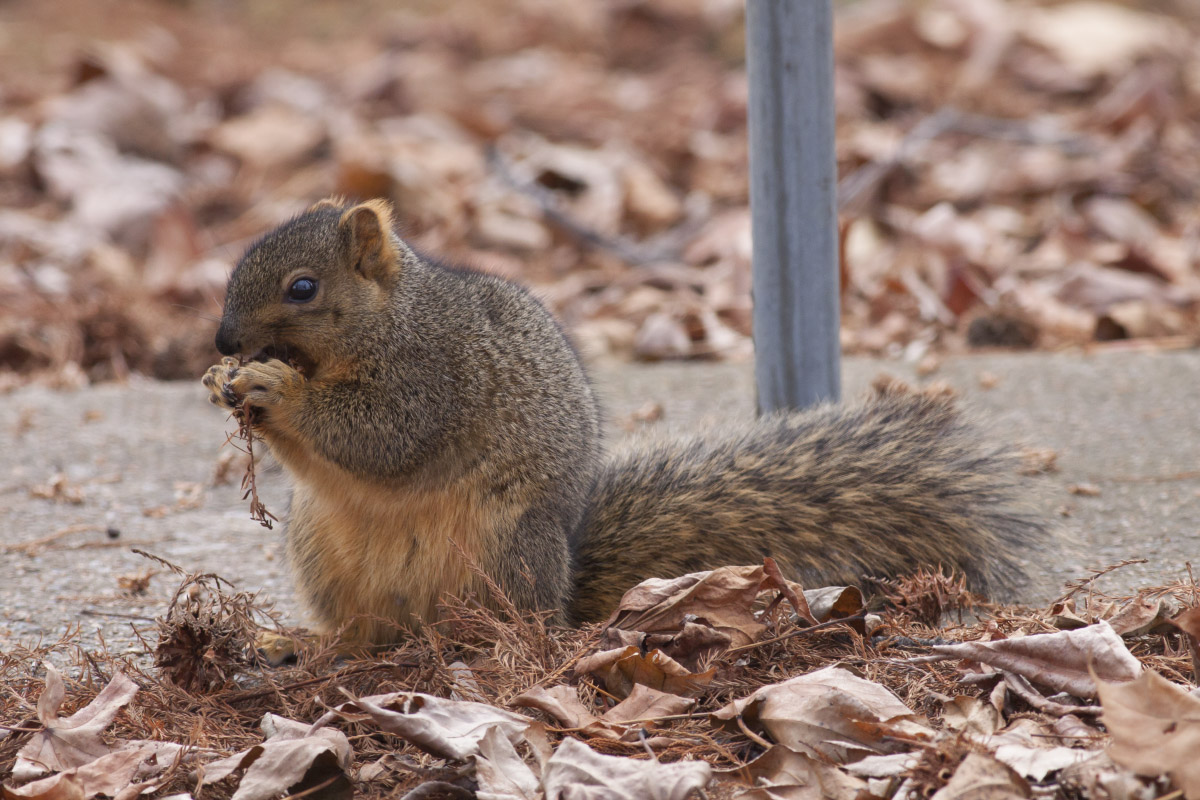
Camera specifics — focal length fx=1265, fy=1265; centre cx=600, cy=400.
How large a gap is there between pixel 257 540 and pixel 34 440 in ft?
3.88

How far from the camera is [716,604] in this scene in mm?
2301

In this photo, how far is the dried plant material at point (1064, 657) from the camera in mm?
1968

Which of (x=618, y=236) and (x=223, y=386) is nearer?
(x=223, y=386)

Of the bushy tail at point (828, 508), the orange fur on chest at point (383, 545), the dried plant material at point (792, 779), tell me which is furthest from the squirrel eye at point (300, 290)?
the dried plant material at point (792, 779)

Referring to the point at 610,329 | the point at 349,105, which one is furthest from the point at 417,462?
the point at 349,105

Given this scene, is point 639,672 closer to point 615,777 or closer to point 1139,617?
point 615,777

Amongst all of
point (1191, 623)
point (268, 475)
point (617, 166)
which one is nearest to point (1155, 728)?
point (1191, 623)

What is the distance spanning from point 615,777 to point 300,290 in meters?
1.32

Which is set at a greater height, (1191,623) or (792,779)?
(1191,623)

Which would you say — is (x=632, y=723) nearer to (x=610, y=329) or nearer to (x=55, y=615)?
(x=55, y=615)

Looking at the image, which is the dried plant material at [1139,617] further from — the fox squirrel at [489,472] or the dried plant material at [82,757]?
the dried plant material at [82,757]

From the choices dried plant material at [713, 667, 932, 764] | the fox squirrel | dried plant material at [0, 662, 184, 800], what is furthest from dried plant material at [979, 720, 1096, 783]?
dried plant material at [0, 662, 184, 800]

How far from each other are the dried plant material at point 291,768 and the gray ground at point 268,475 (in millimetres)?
720

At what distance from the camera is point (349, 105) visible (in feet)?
27.9
